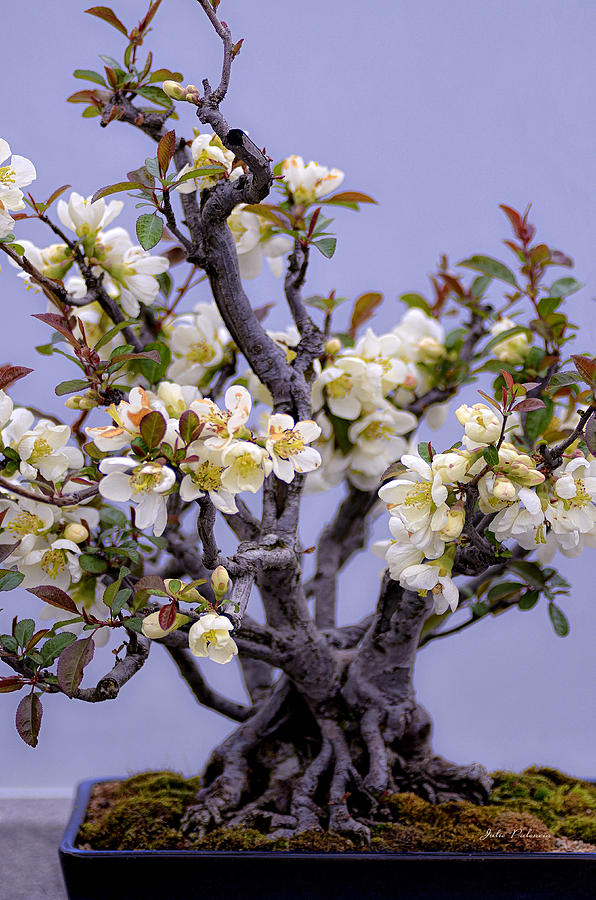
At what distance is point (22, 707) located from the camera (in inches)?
33.2

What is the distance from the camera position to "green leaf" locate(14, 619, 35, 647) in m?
0.87

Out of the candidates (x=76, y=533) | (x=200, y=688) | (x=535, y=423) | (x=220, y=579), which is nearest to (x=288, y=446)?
(x=220, y=579)

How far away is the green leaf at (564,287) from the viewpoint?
120 centimetres

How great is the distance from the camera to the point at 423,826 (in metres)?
1.05

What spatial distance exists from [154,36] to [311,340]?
1.48 metres

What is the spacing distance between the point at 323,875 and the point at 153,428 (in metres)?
0.56

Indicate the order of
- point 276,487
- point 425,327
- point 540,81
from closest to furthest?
point 276,487
point 425,327
point 540,81

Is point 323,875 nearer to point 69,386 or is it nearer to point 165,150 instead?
point 69,386

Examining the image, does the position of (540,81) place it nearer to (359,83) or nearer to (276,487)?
(359,83)

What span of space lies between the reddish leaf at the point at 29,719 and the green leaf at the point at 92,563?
0.55 ft

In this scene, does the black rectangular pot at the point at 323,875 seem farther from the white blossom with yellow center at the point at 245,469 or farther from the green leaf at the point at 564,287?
the green leaf at the point at 564,287

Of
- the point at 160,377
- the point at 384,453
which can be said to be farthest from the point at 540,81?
the point at 160,377

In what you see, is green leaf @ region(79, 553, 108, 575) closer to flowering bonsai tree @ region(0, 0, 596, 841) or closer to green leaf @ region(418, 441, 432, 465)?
flowering bonsai tree @ region(0, 0, 596, 841)

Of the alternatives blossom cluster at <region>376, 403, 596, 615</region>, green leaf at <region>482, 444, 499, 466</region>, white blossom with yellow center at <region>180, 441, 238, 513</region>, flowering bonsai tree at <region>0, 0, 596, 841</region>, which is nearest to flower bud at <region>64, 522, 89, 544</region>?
flowering bonsai tree at <region>0, 0, 596, 841</region>
